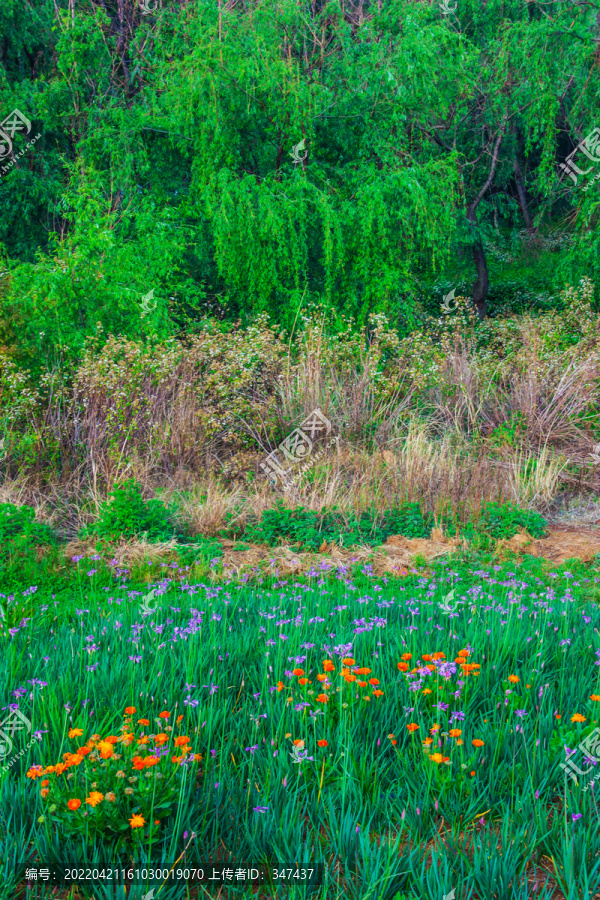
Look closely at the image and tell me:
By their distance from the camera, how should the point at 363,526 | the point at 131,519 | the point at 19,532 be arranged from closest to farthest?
the point at 19,532 → the point at 131,519 → the point at 363,526

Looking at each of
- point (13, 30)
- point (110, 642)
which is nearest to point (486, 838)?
point (110, 642)

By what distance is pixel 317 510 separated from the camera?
621cm

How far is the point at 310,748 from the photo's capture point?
241 centimetres

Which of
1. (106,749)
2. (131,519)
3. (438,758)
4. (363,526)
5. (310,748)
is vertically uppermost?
(106,749)

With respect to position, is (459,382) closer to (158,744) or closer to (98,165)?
(158,744)

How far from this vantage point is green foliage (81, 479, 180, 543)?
219 inches

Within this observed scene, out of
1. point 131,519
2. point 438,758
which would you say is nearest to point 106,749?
point 438,758

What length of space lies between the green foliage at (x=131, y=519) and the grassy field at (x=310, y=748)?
1.75 metres

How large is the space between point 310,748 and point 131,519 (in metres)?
3.50

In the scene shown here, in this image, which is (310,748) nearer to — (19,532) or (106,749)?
(106,749)
